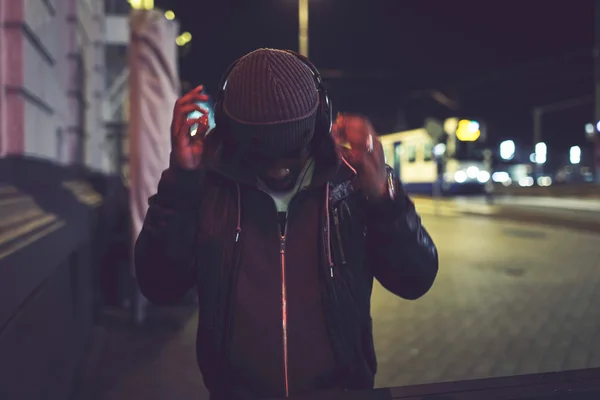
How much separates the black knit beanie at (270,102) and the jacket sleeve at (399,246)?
0.30m

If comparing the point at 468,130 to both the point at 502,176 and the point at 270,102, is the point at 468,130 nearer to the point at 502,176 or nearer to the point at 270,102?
the point at 270,102

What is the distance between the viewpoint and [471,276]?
852 centimetres

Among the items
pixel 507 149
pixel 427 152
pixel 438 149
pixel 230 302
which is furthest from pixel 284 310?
pixel 507 149

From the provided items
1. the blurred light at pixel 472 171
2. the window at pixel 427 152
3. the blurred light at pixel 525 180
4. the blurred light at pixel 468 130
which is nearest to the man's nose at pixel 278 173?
the blurred light at pixel 468 130

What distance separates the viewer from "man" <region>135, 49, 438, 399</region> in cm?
154

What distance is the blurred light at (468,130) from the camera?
18.5 metres

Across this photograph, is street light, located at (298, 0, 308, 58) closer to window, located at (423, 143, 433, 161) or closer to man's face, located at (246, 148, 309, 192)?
window, located at (423, 143, 433, 161)

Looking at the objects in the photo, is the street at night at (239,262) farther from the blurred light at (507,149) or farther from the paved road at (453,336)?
the blurred light at (507,149)

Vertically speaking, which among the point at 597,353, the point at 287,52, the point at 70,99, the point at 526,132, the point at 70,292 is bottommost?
the point at 597,353

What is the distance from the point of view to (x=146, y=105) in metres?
5.49

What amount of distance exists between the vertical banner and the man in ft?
12.9

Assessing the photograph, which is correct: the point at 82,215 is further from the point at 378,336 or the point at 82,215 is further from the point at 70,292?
the point at 378,336

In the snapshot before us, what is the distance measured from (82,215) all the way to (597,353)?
14.1ft

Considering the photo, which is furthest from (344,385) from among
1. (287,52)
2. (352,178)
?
(287,52)
